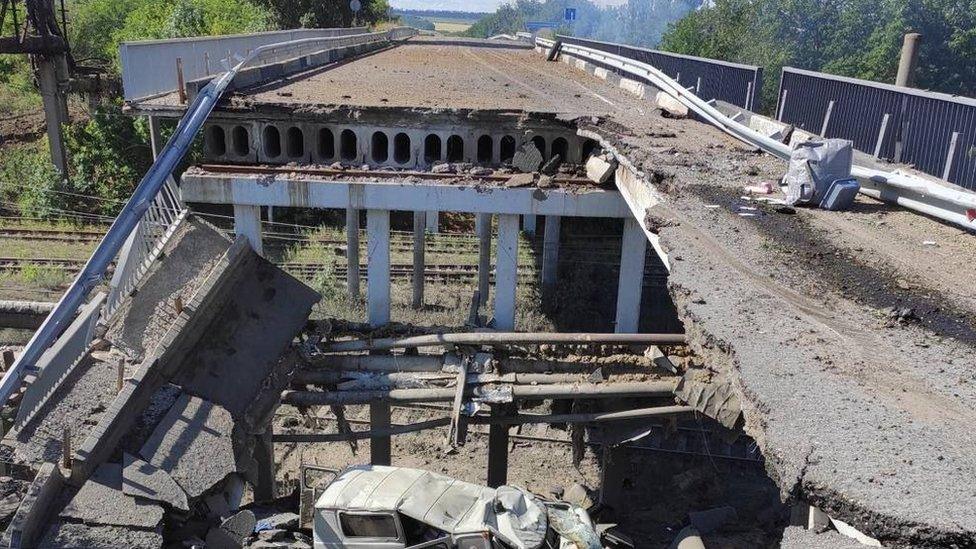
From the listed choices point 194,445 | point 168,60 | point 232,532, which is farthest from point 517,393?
point 168,60

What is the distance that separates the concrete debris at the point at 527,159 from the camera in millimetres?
12570

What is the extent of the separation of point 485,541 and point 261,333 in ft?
14.1

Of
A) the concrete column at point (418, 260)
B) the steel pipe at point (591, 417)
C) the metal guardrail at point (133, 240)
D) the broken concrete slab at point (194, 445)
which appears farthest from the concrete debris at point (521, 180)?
the concrete column at point (418, 260)

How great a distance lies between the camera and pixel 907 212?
26.4 feet

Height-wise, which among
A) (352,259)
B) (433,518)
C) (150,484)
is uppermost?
(150,484)

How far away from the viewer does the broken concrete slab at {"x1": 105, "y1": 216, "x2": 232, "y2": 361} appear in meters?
9.02

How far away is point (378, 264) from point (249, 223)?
2031mm

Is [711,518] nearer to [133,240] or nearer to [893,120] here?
[893,120]

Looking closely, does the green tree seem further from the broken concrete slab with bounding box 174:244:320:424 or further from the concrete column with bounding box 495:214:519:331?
the broken concrete slab with bounding box 174:244:320:424

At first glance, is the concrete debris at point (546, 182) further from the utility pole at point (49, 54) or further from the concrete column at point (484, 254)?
the utility pole at point (49, 54)

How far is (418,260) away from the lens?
1786cm

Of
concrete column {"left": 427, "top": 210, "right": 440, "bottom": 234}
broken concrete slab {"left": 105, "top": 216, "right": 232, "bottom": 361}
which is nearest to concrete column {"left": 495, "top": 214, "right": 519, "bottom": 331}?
broken concrete slab {"left": 105, "top": 216, "right": 232, "bottom": 361}

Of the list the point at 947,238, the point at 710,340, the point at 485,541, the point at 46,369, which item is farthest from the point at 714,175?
the point at 46,369

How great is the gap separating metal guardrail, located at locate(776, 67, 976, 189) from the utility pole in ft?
77.3
